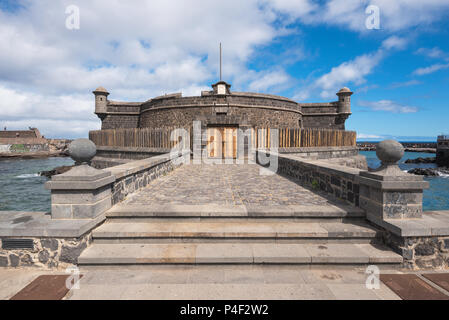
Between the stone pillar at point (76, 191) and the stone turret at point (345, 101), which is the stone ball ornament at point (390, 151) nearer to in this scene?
the stone pillar at point (76, 191)

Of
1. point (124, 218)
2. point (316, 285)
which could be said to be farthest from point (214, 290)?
point (124, 218)

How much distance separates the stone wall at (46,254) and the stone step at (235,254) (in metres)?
0.19

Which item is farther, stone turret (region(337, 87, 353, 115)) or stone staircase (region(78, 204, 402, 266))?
stone turret (region(337, 87, 353, 115))

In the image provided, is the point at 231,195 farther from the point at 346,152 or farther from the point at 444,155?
the point at 444,155

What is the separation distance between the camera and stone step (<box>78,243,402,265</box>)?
3.12 meters

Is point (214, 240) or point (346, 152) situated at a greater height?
point (346, 152)

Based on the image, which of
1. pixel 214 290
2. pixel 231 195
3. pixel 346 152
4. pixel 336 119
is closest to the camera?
pixel 214 290

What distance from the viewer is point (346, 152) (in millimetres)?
18250

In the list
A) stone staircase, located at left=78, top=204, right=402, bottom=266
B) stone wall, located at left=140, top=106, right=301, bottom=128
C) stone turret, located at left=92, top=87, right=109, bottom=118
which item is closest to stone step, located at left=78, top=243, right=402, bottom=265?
stone staircase, located at left=78, top=204, right=402, bottom=266

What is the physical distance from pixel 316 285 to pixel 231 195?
9.59 feet

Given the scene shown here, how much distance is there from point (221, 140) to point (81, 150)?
1155cm

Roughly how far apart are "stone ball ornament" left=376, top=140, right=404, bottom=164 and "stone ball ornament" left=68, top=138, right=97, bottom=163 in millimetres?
4600

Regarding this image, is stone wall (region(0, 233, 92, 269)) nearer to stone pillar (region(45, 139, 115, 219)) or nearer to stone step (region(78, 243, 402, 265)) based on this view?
stone step (region(78, 243, 402, 265))

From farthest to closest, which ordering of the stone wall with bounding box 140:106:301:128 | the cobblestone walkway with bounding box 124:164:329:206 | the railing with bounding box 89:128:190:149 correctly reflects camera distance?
1. the stone wall with bounding box 140:106:301:128
2. the railing with bounding box 89:128:190:149
3. the cobblestone walkway with bounding box 124:164:329:206
